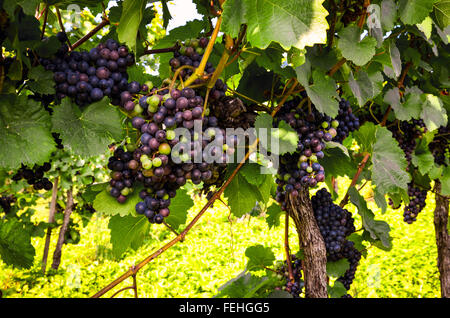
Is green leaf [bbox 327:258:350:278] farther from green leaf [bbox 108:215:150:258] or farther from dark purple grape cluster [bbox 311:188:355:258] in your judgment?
green leaf [bbox 108:215:150:258]

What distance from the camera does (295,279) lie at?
5.60 ft

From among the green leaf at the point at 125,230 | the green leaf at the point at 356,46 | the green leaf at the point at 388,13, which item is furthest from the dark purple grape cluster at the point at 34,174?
the green leaf at the point at 388,13

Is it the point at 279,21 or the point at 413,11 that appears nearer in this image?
the point at 279,21

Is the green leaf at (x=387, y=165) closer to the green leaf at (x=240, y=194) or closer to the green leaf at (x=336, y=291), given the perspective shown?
the green leaf at (x=240, y=194)

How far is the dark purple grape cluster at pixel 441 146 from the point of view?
2.10 metres

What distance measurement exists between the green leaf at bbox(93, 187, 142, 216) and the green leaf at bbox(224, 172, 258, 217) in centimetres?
34

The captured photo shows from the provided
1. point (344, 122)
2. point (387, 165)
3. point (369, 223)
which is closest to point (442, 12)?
point (344, 122)

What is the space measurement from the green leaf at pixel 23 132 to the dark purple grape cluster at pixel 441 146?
220cm

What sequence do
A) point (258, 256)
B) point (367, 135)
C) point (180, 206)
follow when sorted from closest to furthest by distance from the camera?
1. point (180, 206)
2. point (367, 135)
3. point (258, 256)

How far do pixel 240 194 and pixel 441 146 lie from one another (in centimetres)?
176

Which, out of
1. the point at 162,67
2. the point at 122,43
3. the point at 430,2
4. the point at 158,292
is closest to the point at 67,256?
the point at 158,292

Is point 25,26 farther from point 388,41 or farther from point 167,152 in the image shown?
point 388,41

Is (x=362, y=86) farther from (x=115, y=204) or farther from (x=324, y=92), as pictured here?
(x=115, y=204)

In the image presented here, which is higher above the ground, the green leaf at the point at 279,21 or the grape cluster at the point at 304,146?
the green leaf at the point at 279,21
